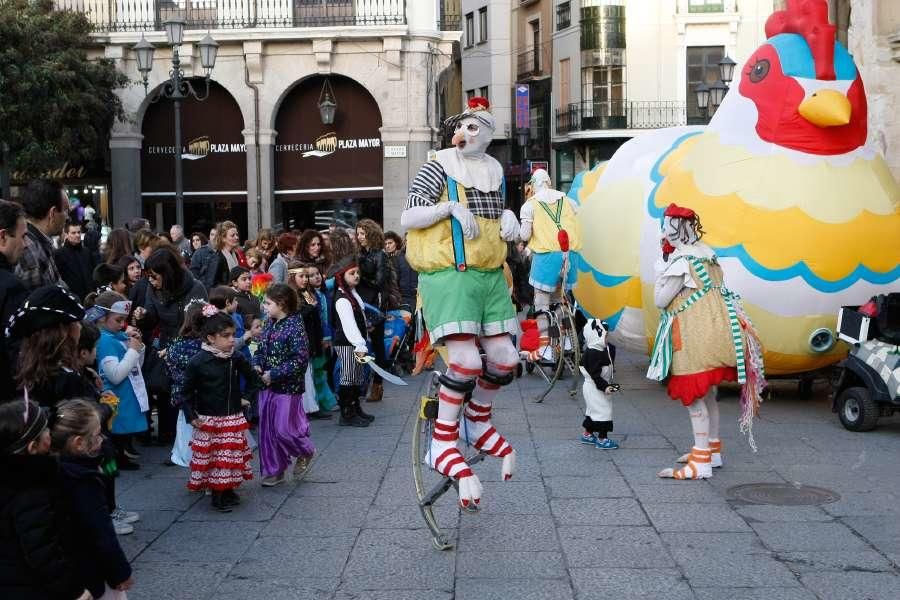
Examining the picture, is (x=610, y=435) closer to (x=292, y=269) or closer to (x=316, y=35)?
(x=292, y=269)

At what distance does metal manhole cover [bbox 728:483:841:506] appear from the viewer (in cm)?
751

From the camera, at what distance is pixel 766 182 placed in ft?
33.2

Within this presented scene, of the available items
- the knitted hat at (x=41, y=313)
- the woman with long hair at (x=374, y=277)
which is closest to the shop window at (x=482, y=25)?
the woman with long hair at (x=374, y=277)

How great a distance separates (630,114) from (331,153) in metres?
16.1

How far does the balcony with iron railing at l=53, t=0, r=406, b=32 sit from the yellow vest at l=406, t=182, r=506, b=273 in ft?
72.4

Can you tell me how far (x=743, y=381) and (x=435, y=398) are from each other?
2.59m

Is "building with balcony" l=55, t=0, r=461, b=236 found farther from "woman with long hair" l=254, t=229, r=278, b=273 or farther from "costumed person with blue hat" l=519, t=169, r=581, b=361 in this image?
"costumed person with blue hat" l=519, t=169, r=581, b=361

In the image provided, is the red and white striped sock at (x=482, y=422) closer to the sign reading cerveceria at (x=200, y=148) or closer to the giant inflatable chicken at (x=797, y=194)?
the giant inflatable chicken at (x=797, y=194)

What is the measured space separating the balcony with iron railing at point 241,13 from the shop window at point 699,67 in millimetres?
16547

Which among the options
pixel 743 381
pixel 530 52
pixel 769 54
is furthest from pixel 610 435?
pixel 530 52

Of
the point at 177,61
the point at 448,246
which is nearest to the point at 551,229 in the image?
the point at 448,246

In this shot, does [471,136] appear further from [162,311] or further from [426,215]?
[162,311]

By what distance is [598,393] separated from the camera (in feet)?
31.1

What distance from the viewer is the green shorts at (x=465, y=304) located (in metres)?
6.55
